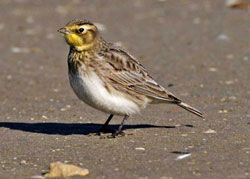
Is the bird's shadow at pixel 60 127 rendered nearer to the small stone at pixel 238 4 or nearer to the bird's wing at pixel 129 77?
the bird's wing at pixel 129 77

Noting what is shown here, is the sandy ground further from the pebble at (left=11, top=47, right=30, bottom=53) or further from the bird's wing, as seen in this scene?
the bird's wing

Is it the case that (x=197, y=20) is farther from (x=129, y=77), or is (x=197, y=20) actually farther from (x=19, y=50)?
(x=129, y=77)

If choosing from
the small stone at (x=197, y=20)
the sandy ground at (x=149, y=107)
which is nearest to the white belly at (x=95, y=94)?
the sandy ground at (x=149, y=107)

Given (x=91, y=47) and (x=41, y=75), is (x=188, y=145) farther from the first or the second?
(x=41, y=75)

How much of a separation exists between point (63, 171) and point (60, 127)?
2.33 metres

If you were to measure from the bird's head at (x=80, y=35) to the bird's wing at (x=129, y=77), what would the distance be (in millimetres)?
191

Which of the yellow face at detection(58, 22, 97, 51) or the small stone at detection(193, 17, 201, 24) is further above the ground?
the yellow face at detection(58, 22, 97, 51)

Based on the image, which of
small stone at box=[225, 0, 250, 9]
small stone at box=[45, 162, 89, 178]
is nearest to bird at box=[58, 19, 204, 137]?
small stone at box=[45, 162, 89, 178]

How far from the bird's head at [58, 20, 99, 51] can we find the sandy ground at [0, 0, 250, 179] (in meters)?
0.90

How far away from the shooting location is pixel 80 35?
29.4 feet

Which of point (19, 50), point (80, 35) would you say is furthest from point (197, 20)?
point (80, 35)

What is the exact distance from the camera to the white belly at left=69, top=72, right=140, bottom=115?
336 inches

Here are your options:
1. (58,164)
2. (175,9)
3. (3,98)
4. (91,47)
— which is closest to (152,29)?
(175,9)

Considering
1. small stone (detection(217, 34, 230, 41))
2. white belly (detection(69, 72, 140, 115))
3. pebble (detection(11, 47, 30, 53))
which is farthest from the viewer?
small stone (detection(217, 34, 230, 41))
